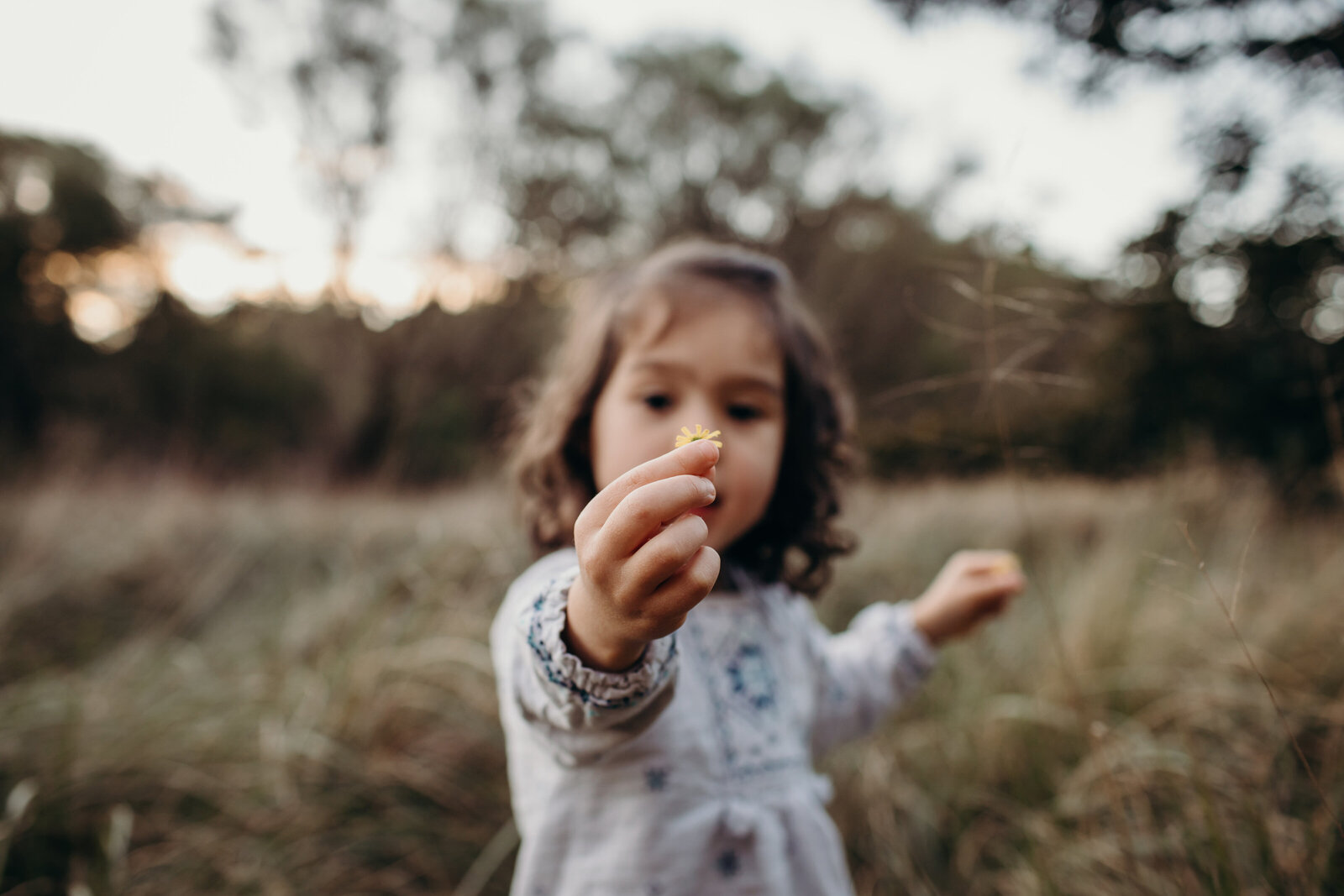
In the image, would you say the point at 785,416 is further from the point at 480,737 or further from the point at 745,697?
the point at 480,737

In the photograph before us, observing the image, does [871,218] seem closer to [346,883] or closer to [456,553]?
[456,553]

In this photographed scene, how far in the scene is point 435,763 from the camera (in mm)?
1941

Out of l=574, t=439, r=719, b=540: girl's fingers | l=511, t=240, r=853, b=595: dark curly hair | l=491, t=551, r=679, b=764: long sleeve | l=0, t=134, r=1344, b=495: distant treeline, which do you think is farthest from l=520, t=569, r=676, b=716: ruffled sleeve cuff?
l=0, t=134, r=1344, b=495: distant treeline

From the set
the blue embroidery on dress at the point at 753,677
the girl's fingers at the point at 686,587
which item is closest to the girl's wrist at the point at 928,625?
the blue embroidery on dress at the point at 753,677

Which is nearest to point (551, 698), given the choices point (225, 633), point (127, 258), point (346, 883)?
point (346, 883)

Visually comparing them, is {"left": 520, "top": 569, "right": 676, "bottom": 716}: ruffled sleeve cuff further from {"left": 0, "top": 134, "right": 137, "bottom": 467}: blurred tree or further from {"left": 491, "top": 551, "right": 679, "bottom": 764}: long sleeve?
{"left": 0, "top": 134, "right": 137, "bottom": 467}: blurred tree

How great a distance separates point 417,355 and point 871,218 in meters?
7.43

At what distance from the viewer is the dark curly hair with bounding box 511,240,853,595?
1.24m

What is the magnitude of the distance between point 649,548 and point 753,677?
0.63m

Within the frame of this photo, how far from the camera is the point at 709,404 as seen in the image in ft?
3.41

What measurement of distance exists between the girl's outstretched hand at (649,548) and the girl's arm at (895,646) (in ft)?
2.70

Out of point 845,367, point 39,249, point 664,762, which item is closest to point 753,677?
point 664,762

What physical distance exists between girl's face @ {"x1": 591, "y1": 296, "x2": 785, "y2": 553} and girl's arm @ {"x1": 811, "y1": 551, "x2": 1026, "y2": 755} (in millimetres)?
507

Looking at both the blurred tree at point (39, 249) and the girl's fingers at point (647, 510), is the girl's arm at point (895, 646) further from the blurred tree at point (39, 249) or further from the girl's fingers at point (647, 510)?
the blurred tree at point (39, 249)
